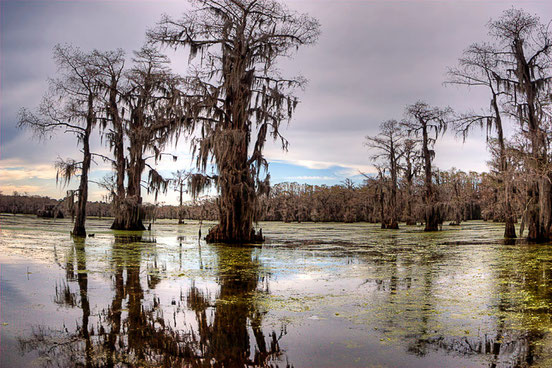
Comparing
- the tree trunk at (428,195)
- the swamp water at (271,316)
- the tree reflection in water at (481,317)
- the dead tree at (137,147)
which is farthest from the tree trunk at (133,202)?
the tree reflection in water at (481,317)

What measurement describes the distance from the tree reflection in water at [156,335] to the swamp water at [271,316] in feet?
0.04

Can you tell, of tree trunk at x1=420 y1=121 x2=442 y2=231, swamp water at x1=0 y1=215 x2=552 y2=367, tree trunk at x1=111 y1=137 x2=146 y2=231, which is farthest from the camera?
tree trunk at x1=420 y1=121 x2=442 y2=231

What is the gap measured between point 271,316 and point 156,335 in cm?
151

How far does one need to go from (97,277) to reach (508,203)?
18.4 meters

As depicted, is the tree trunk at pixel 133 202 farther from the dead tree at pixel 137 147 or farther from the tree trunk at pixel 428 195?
the tree trunk at pixel 428 195

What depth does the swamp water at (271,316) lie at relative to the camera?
3.75m

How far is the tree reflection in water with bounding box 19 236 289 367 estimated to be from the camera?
11.9ft

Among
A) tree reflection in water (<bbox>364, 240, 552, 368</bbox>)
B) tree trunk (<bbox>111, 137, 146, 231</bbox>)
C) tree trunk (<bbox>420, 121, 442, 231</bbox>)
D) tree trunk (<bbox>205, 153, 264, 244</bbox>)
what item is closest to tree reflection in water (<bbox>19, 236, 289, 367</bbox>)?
tree reflection in water (<bbox>364, 240, 552, 368</bbox>)

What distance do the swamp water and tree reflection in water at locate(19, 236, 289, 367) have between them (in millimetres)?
13

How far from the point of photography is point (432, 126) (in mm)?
31656

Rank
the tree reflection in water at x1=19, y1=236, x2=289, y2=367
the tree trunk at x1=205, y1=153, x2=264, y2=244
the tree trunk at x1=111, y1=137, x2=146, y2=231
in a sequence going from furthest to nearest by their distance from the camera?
1. the tree trunk at x1=111, y1=137, x2=146, y2=231
2. the tree trunk at x1=205, y1=153, x2=264, y2=244
3. the tree reflection in water at x1=19, y1=236, x2=289, y2=367

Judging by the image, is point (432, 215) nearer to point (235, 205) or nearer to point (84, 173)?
point (235, 205)

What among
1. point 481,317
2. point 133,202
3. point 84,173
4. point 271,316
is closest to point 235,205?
point 84,173

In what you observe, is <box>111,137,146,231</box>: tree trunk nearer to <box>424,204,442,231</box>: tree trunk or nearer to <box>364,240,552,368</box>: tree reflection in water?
<box>424,204,442,231</box>: tree trunk
